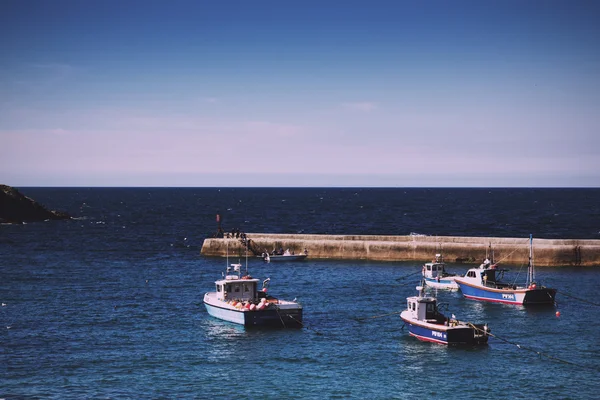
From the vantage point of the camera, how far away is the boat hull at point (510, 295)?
54781mm

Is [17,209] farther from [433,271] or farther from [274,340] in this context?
[274,340]

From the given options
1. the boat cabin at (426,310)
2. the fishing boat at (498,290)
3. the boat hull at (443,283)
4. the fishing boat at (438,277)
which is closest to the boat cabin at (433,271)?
the fishing boat at (438,277)

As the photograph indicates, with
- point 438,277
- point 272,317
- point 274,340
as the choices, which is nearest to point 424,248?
point 438,277

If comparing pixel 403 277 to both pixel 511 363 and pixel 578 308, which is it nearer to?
pixel 578 308

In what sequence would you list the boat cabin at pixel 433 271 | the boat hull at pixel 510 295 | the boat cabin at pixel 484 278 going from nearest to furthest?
the boat hull at pixel 510 295
the boat cabin at pixel 484 278
the boat cabin at pixel 433 271

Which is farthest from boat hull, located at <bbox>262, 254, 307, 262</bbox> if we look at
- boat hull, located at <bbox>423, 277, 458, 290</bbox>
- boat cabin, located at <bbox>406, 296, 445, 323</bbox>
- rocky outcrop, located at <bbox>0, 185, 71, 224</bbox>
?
rocky outcrop, located at <bbox>0, 185, 71, 224</bbox>

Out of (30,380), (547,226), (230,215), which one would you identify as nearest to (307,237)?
(30,380)

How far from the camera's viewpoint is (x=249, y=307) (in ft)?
155

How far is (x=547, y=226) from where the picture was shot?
132 m

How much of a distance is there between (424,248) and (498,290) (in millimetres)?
22326

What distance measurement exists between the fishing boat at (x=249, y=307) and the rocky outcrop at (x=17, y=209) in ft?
348

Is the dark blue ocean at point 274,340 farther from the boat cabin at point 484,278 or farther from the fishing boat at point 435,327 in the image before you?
the boat cabin at point 484,278

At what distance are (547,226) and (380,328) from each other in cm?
9396

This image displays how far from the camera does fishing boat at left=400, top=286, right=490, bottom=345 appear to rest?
42062 millimetres
